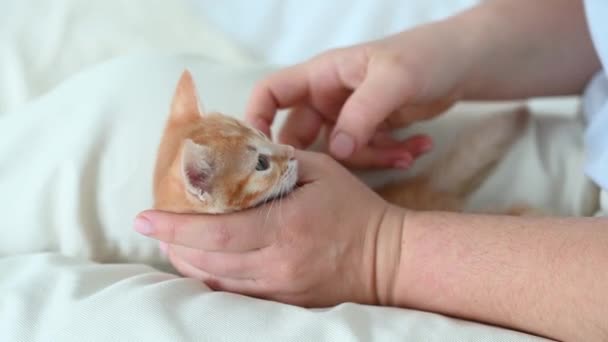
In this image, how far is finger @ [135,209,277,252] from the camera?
0.66 m

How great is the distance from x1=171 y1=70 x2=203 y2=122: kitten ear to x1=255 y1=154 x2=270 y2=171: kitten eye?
108 millimetres

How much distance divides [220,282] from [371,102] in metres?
0.30

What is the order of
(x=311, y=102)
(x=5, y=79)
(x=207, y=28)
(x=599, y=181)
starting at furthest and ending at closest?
(x=207, y=28)
(x=5, y=79)
(x=311, y=102)
(x=599, y=181)

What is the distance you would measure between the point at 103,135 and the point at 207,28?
55 centimetres

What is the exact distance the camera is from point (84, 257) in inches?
31.8

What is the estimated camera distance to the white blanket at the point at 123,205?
0.60 metres

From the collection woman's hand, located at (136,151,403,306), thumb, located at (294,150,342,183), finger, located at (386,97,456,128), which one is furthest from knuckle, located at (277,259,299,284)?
finger, located at (386,97,456,128)

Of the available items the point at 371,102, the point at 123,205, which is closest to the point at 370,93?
the point at 371,102

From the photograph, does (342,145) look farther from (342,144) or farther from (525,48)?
(525,48)

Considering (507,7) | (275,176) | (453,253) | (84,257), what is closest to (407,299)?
(453,253)

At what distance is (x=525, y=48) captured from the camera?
0.99 m

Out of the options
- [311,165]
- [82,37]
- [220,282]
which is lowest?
[220,282]

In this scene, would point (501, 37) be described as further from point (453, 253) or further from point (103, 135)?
point (103, 135)

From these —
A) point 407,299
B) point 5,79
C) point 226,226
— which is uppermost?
point 5,79
